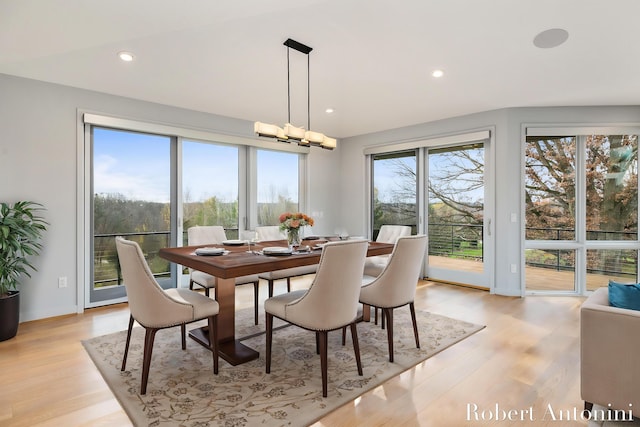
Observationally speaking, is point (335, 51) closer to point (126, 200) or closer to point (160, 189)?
point (160, 189)

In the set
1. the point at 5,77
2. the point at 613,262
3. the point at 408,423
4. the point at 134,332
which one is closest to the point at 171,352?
the point at 134,332

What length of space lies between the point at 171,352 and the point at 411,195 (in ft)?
14.0

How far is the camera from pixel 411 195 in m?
5.69

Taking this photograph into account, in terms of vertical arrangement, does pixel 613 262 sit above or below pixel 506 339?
above

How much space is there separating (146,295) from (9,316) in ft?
6.20

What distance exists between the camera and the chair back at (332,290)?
6.91 ft

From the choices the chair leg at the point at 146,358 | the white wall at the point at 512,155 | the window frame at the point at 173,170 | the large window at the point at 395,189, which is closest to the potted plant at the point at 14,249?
the window frame at the point at 173,170

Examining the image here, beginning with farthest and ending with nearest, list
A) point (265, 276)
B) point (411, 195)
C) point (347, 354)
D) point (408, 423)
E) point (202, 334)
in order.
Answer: point (411, 195) < point (265, 276) < point (202, 334) < point (347, 354) < point (408, 423)

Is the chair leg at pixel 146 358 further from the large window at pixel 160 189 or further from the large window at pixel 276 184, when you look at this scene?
the large window at pixel 276 184

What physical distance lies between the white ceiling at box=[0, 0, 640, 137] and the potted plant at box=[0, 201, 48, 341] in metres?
→ 1.35

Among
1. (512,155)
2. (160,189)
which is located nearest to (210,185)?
(160,189)

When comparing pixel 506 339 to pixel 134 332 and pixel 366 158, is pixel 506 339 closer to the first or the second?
pixel 134 332

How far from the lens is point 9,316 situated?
3.01m

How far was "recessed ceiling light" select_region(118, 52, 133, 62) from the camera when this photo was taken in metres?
2.98
